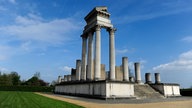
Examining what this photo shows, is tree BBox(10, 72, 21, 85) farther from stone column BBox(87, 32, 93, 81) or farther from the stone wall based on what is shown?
stone column BBox(87, 32, 93, 81)

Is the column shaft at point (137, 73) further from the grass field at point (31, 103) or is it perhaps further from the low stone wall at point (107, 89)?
the grass field at point (31, 103)

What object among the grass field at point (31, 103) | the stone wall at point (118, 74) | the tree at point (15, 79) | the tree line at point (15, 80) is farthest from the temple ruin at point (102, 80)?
the tree at point (15, 79)

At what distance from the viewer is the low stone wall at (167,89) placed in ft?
111

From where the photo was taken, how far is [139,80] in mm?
38125

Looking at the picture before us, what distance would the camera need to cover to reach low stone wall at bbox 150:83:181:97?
33.9m

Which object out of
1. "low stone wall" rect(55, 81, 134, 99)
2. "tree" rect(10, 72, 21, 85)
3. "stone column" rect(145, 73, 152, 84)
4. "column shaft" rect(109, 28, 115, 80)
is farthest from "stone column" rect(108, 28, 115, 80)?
"tree" rect(10, 72, 21, 85)

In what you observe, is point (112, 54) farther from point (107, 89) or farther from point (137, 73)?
point (137, 73)

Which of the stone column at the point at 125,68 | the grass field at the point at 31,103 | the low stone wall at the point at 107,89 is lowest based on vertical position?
the grass field at the point at 31,103

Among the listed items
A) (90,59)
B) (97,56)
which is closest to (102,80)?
(97,56)

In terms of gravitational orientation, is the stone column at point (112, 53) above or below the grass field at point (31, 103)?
above

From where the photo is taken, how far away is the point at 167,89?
34.6 m

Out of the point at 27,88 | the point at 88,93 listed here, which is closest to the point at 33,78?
the point at 27,88

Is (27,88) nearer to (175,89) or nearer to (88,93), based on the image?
(88,93)

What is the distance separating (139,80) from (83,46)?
49.9ft
